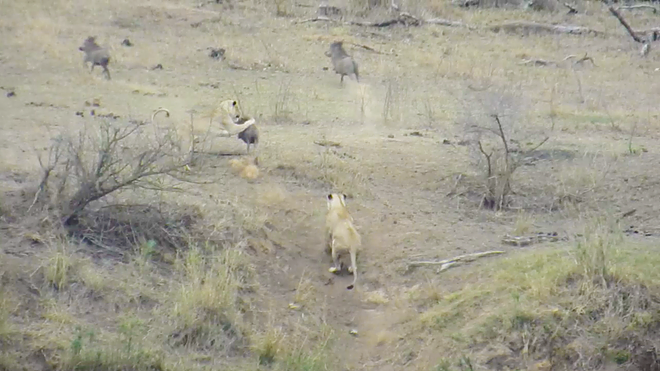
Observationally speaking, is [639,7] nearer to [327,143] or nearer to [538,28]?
[538,28]

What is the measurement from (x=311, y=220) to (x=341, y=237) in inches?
33.4

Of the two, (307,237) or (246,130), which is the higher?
(246,130)

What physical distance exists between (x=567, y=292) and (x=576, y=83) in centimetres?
899

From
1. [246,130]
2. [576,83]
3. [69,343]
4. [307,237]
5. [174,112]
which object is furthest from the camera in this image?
[576,83]

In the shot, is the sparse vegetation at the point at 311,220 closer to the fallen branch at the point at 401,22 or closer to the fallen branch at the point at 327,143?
the fallen branch at the point at 327,143

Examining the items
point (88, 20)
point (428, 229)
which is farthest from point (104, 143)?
point (88, 20)

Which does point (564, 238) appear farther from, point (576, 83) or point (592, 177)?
point (576, 83)

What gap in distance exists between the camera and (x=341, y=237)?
8.63 m

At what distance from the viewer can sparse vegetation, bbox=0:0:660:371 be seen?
7.48m

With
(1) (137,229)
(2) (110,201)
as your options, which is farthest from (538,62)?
(1) (137,229)

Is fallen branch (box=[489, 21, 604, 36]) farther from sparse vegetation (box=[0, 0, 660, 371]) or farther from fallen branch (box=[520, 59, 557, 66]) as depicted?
sparse vegetation (box=[0, 0, 660, 371])

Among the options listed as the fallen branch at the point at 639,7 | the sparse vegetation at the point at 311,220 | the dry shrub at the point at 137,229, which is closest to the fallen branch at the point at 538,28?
the fallen branch at the point at 639,7

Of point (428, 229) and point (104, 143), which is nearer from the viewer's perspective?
point (104, 143)

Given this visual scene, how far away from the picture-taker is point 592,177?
401 inches
